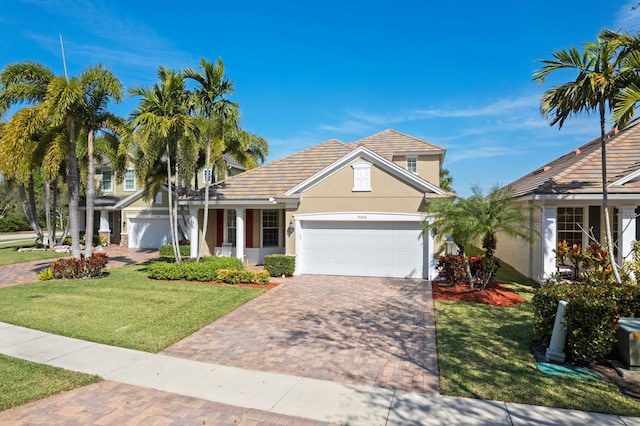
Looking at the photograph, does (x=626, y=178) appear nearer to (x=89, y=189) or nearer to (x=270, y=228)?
(x=270, y=228)

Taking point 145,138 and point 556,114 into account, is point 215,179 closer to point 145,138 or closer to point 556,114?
point 145,138

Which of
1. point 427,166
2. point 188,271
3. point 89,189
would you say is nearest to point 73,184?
point 89,189

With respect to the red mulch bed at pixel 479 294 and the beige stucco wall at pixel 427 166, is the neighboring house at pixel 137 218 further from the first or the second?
the red mulch bed at pixel 479 294

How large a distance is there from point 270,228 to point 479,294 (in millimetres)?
10675

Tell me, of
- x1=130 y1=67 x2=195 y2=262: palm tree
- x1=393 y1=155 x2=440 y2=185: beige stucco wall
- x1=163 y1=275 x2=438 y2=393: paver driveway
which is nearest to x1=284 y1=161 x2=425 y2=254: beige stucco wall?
x1=163 y1=275 x2=438 y2=393: paver driveway

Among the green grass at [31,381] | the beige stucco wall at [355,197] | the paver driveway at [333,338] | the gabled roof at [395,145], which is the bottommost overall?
the paver driveway at [333,338]

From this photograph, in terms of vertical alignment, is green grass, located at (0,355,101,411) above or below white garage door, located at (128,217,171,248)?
below

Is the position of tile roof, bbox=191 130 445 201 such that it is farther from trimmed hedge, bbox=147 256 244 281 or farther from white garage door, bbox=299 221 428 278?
trimmed hedge, bbox=147 256 244 281

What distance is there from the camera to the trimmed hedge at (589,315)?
6637mm

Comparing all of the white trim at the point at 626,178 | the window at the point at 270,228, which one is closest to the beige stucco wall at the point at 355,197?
the window at the point at 270,228

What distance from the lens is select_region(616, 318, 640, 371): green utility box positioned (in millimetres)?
6379

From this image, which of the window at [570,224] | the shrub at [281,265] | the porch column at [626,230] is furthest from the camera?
the shrub at [281,265]

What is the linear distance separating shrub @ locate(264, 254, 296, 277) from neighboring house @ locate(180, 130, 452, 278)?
0.53 m

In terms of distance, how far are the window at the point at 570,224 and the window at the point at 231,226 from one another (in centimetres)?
1493
